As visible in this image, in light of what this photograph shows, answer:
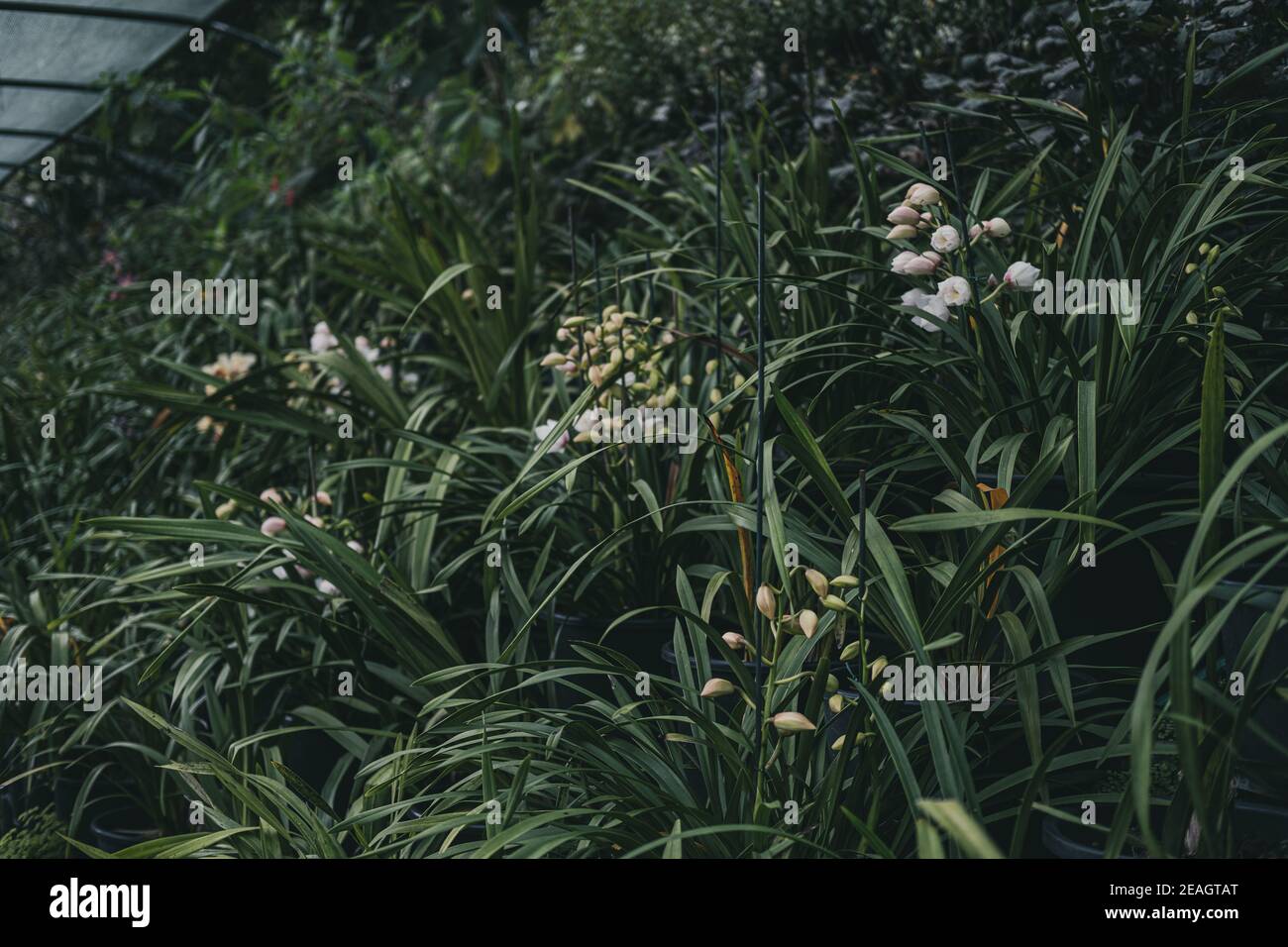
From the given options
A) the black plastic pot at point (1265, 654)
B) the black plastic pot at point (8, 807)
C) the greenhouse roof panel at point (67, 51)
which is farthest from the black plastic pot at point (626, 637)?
the greenhouse roof panel at point (67, 51)

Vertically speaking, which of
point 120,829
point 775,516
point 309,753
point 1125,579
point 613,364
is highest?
point 613,364

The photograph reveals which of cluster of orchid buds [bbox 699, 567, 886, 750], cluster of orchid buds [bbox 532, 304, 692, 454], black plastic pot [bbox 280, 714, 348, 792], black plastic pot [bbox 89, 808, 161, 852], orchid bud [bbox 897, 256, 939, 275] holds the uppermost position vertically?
orchid bud [bbox 897, 256, 939, 275]

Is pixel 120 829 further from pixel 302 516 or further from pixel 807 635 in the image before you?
pixel 807 635

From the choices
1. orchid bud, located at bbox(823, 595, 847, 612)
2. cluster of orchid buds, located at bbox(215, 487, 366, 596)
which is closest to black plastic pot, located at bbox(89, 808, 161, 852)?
cluster of orchid buds, located at bbox(215, 487, 366, 596)

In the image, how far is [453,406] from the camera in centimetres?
228

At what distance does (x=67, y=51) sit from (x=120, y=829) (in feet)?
9.06

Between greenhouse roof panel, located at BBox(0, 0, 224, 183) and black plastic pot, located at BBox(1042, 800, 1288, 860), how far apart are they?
3.42 m

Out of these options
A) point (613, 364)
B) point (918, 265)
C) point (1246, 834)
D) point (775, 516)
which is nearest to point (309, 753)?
point (613, 364)

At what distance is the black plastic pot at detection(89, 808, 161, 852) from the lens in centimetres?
179

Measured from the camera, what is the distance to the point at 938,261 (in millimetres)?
1447

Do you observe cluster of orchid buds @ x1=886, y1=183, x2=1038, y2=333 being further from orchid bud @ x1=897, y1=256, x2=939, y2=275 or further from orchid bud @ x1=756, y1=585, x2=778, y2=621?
orchid bud @ x1=756, y1=585, x2=778, y2=621

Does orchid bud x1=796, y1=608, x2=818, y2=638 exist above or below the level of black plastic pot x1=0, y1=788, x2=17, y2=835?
above
